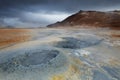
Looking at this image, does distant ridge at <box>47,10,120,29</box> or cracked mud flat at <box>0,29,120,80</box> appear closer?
cracked mud flat at <box>0,29,120,80</box>

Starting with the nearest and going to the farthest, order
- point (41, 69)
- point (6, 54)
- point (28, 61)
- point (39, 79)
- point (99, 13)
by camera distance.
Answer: point (39, 79) < point (41, 69) < point (28, 61) < point (6, 54) < point (99, 13)

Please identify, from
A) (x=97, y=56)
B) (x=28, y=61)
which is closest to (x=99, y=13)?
(x=97, y=56)

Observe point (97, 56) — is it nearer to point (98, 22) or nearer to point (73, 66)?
point (73, 66)

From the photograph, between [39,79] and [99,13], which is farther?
[99,13]

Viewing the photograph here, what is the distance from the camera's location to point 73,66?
5.33m

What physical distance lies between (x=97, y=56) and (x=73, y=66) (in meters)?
1.38

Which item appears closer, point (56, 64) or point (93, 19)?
point (56, 64)

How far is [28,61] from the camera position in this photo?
5465mm

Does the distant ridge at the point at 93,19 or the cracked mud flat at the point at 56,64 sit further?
the distant ridge at the point at 93,19

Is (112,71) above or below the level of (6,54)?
below

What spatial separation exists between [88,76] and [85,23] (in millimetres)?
14801

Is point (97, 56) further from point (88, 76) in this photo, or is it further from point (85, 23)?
point (85, 23)

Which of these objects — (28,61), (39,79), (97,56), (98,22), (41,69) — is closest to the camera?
(39,79)

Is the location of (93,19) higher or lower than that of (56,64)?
lower
